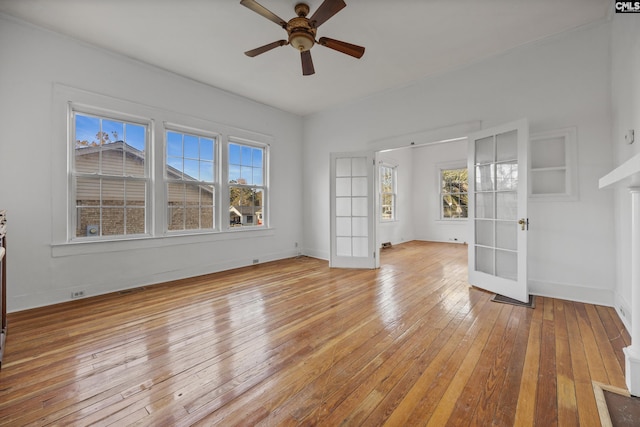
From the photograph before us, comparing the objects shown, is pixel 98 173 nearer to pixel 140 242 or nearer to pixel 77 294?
pixel 140 242

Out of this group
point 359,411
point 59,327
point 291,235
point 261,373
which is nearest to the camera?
point 359,411

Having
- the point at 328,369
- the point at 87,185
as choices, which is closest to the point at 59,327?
the point at 87,185

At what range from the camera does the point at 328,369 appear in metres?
1.82

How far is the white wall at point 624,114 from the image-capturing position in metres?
2.17

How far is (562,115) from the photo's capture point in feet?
10.2

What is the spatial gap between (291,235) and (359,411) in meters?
4.54

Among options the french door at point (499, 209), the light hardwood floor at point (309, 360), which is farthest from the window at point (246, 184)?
the french door at point (499, 209)

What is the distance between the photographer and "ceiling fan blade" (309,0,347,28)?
2176 mm

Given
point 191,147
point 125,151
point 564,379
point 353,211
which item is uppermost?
point 191,147

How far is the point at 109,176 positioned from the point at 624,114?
5702 millimetres

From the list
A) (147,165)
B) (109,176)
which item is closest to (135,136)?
(147,165)

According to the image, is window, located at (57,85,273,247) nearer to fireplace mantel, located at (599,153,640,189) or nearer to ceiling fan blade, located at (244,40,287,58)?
ceiling fan blade, located at (244,40,287,58)

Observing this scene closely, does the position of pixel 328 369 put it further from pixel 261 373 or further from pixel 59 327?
pixel 59 327

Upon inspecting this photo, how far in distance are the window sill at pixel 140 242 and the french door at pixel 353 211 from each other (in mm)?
1610
